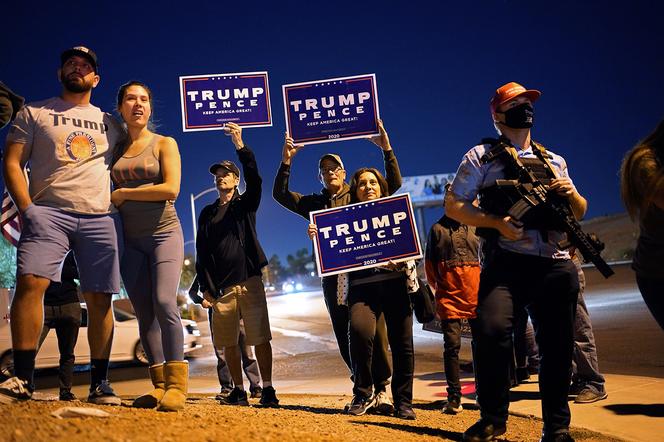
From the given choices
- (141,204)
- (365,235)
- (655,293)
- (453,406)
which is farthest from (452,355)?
(141,204)

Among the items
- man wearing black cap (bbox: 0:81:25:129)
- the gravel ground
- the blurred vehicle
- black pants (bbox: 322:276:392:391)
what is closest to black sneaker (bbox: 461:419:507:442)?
the gravel ground

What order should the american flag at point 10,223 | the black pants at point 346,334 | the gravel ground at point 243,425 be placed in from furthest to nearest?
the american flag at point 10,223 → the black pants at point 346,334 → the gravel ground at point 243,425

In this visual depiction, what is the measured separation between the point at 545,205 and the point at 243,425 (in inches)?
92.3

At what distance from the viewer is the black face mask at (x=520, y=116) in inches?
173

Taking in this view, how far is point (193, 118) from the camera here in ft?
21.9

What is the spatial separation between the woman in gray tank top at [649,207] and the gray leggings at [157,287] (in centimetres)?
297

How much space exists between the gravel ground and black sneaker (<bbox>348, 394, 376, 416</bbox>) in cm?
12

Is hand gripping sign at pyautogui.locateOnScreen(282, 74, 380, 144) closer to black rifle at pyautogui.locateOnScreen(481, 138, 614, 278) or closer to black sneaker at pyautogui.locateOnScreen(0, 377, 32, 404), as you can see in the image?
black rifle at pyautogui.locateOnScreen(481, 138, 614, 278)

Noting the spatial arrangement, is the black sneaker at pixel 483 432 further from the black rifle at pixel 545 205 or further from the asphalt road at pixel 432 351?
the asphalt road at pixel 432 351

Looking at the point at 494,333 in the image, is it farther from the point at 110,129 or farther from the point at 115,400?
the point at 110,129

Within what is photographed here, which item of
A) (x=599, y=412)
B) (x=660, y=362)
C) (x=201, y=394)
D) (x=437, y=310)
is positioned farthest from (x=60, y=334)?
(x=660, y=362)

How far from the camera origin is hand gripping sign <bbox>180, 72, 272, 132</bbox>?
6695mm

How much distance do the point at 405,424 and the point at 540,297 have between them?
152 centimetres

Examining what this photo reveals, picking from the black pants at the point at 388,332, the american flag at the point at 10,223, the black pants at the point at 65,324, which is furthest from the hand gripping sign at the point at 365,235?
the american flag at the point at 10,223
